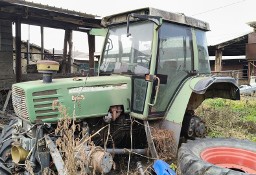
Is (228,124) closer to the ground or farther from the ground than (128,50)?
closer to the ground

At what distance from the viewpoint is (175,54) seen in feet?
14.3

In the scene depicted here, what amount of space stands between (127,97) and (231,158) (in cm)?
157

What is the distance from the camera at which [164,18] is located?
4.06m

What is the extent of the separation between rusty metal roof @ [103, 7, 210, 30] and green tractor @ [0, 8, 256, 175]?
13mm

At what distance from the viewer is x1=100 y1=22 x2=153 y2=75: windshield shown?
407cm

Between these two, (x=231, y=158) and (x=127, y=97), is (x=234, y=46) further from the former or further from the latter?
(x=231, y=158)

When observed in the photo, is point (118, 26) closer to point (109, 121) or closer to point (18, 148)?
point (109, 121)

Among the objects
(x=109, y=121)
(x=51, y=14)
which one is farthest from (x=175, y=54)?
(x=51, y=14)

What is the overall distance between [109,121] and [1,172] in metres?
1.47

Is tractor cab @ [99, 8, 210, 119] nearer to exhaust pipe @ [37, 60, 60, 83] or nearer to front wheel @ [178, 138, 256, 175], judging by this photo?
front wheel @ [178, 138, 256, 175]

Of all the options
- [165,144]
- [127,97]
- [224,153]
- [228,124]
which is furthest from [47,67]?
[228,124]

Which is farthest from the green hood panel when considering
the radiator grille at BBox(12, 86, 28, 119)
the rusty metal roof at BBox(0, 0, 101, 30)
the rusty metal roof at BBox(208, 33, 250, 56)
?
the rusty metal roof at BBox(208, 33, 250, 56)

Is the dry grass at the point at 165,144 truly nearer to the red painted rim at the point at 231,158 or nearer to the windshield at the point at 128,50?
the red painted rim at the point at 231,158

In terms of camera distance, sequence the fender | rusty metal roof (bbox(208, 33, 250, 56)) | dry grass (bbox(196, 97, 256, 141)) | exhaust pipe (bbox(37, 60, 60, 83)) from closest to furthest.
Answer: exhaust pipe (bbox(37, 60, 60, 83))
the fender
dry grass (bbox(196, 97, 256, 141))
rusty metal roof (bbox(208, 33, 250, 56))
